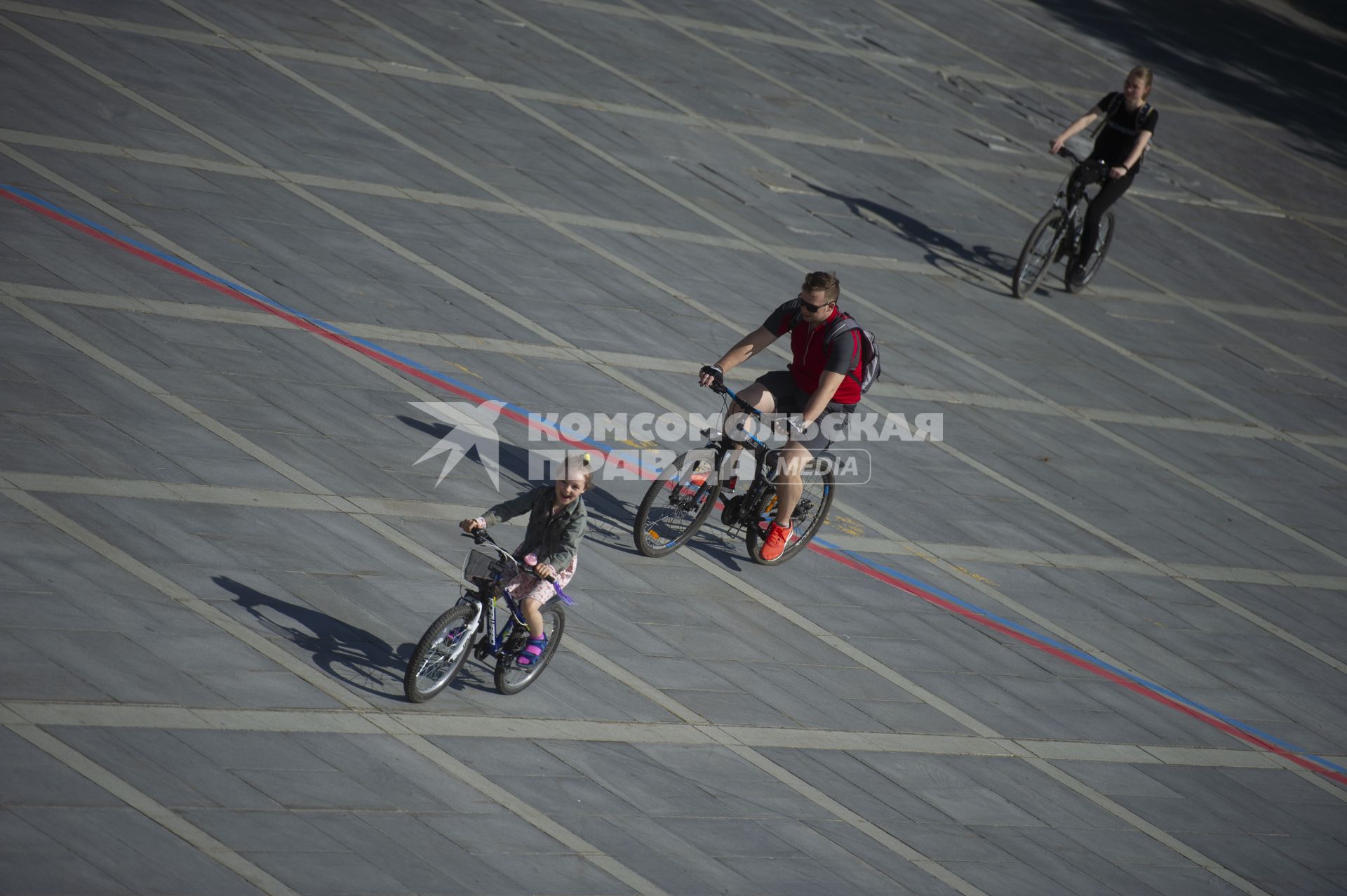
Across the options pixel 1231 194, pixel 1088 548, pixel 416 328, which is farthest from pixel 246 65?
pixel 1231 194

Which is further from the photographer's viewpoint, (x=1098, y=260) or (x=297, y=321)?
(x=1098, y=260)

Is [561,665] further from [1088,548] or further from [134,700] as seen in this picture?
[1088,548]

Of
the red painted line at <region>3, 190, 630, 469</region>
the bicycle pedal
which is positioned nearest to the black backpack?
the bicycle pedal

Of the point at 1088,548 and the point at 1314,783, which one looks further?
the point at 1088,548

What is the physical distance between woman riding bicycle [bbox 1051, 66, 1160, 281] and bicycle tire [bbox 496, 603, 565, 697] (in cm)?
940

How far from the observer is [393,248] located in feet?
40.9

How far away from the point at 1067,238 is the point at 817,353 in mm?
7930

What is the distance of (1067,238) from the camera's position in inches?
618

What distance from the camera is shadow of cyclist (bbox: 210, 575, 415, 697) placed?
722cm

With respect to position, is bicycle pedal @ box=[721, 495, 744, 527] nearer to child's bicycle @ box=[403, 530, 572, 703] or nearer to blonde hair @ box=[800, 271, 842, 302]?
blonde hair @ box=[800, 271, 842, 302]

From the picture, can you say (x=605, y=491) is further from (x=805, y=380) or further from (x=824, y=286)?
(x=824, y=286)

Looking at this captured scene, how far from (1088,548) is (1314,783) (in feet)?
8.95

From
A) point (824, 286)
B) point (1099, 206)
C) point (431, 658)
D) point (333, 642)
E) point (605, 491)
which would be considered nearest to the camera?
point (431, 658)

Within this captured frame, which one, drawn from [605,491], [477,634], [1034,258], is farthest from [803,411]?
[1034,258]
